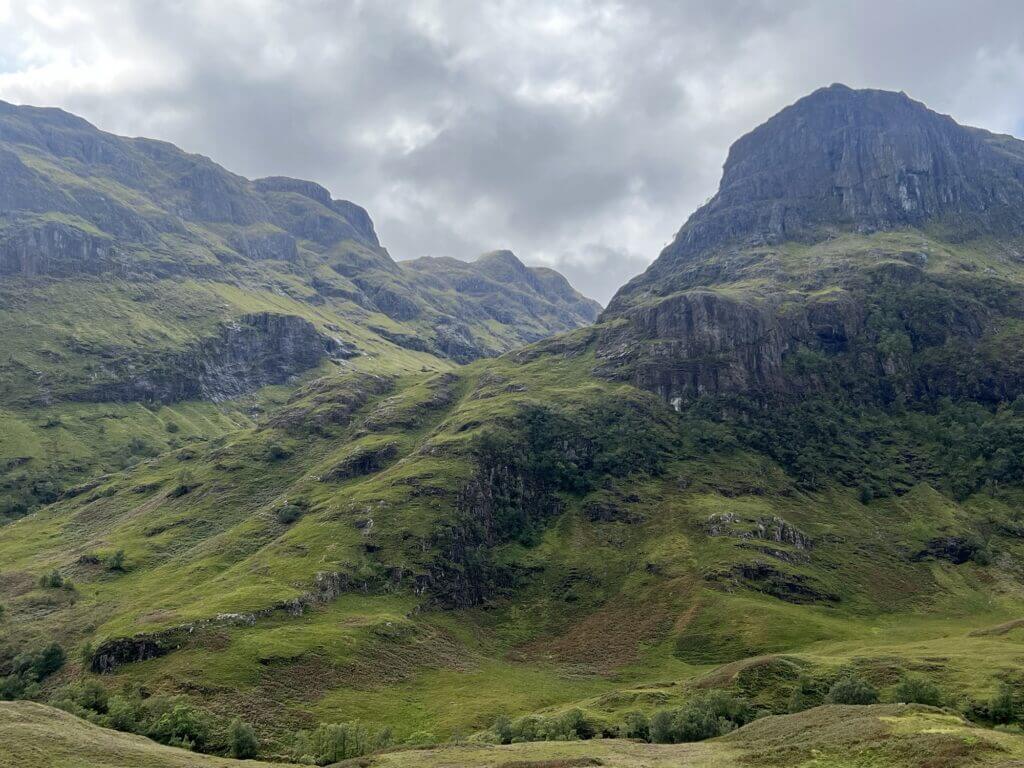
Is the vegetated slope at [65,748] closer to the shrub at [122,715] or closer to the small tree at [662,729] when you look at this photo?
the shrub at [122,715]

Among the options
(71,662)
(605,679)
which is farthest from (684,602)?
(71,662)

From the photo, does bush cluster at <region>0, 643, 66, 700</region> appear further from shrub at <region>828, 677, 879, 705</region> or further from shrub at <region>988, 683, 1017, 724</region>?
shrub at <region>988, 683, 1017, 724</region>

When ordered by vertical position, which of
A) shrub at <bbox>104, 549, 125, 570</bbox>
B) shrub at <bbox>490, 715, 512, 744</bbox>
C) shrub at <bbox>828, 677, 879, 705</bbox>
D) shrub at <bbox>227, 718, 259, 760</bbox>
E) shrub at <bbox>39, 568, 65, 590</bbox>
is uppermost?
shrub at <bbox>104, 549, 125, 570</bbox>

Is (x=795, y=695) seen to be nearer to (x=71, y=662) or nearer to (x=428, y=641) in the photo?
(x=428, y=641)

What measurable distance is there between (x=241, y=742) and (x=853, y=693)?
9821 cm

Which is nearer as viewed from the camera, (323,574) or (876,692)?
(876,692)

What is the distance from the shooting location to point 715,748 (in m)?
79.6

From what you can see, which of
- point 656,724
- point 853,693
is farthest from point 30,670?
point 853,693

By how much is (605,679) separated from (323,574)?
7562 centimetres

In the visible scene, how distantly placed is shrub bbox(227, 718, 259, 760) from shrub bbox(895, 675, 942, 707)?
339 ft

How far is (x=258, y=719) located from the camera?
120562mm

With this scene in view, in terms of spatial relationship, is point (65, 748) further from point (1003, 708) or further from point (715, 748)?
point (1003, 708)

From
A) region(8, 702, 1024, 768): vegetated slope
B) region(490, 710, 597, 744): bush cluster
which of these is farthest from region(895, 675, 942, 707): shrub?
region(490, 710, 597, 744): bush cluster

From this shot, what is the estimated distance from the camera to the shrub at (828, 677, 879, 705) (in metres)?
110
